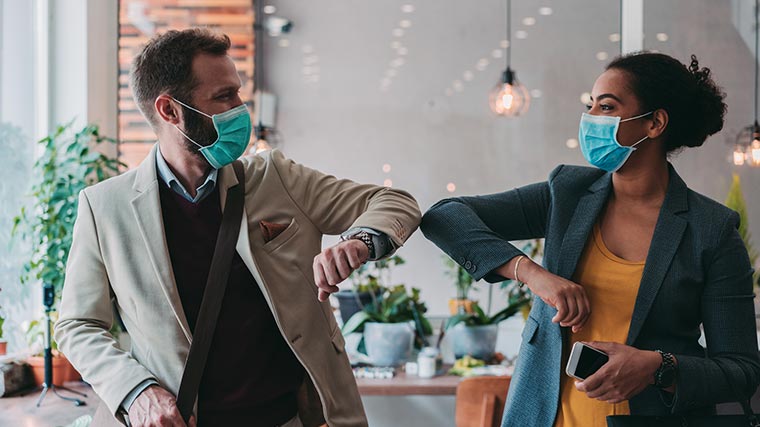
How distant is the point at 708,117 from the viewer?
1.64 m

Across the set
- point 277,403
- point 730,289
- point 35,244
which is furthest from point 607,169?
point 35,244

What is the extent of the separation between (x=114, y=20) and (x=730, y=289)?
12.7ft

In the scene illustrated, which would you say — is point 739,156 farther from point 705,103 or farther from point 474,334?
point 705,103

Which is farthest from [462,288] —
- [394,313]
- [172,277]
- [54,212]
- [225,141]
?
[172,277]

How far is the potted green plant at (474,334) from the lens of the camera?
145 inches

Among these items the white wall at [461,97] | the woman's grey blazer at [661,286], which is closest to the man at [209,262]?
the woman's grey blazer at [661,286]

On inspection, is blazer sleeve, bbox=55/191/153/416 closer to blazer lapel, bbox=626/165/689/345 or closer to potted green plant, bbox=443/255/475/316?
blazer lapel, bbox=626/165/689/345

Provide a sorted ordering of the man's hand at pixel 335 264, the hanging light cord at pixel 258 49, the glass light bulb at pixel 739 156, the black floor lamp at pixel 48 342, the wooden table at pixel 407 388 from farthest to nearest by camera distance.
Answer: the hanging light cord at pixel 258 49 < the glass light bulb at pixel 739 156 < the wooden table at pixel 407 388 < the black floor lamp at pixel 48 342 < the man's hand at pixel 335 264

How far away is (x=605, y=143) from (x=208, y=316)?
921 mm

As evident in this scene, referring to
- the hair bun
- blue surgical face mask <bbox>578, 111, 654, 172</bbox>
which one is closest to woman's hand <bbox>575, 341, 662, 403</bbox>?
blue surgical face mask <bbox>578, 111, 654, 172</bbox>

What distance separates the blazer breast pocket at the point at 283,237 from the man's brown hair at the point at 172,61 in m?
0.36

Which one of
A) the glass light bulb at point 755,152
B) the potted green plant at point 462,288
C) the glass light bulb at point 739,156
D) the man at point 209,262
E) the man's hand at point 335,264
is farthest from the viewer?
the glass light bulb at point 739,156

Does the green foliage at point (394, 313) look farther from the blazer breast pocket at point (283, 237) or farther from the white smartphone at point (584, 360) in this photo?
the white smartphone at point (584, 360)

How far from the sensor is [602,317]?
Result: 5.09 ft
